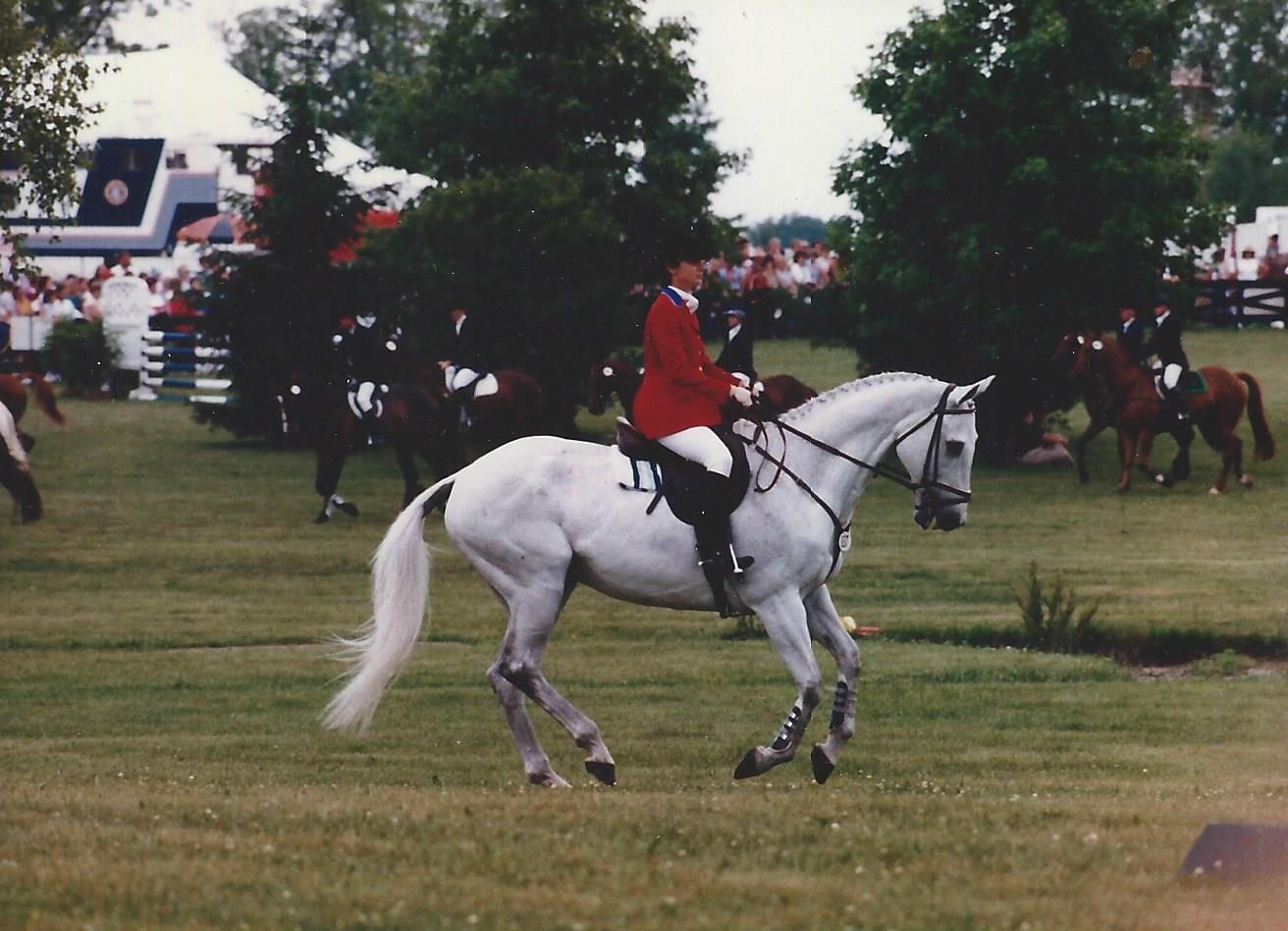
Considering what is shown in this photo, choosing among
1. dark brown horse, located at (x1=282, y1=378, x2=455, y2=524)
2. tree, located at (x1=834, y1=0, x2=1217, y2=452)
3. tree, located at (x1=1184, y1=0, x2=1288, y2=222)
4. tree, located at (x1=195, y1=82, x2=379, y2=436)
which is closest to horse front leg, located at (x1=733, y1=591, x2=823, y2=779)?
dark brown horse, located at (x1=282, y1=378, x2=455, y2=524)

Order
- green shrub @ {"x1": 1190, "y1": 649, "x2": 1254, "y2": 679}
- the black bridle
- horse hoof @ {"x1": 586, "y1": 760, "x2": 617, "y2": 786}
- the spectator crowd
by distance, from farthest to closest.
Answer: the spectator crowd
green shrub @ {"x1": 1190, "y1": 649, "x2": 1254, "y2": 679}
the black bridle
horse hoof @ {"x1": 586, "y1": 760, "x2": 617, "y2": 786}

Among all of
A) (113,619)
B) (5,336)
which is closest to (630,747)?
(113,619)

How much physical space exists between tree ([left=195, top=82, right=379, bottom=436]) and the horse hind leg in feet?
90.3

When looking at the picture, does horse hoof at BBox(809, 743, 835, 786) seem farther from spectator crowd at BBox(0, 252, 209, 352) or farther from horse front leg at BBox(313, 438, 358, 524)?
spectator crowd at BBox(0, 252, 209, 352)

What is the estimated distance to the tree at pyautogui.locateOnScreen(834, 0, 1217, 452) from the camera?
3484 cm

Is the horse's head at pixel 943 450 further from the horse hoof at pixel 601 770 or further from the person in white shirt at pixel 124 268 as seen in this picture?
the person in white shirt at pixel 124 268

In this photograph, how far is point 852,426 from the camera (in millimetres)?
12195

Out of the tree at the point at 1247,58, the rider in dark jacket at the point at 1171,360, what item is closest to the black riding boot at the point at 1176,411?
the rider in dark jacket at the point at 1171,360

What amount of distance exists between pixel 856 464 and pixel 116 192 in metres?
47.3

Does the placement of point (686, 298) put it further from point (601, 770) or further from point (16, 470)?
point (16, 470)

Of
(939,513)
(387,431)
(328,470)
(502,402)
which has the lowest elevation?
(328,470)

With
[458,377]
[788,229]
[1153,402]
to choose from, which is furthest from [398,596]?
[788,229]

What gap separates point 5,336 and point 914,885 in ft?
132

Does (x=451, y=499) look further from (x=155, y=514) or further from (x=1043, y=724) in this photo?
(x=155, y=514)
